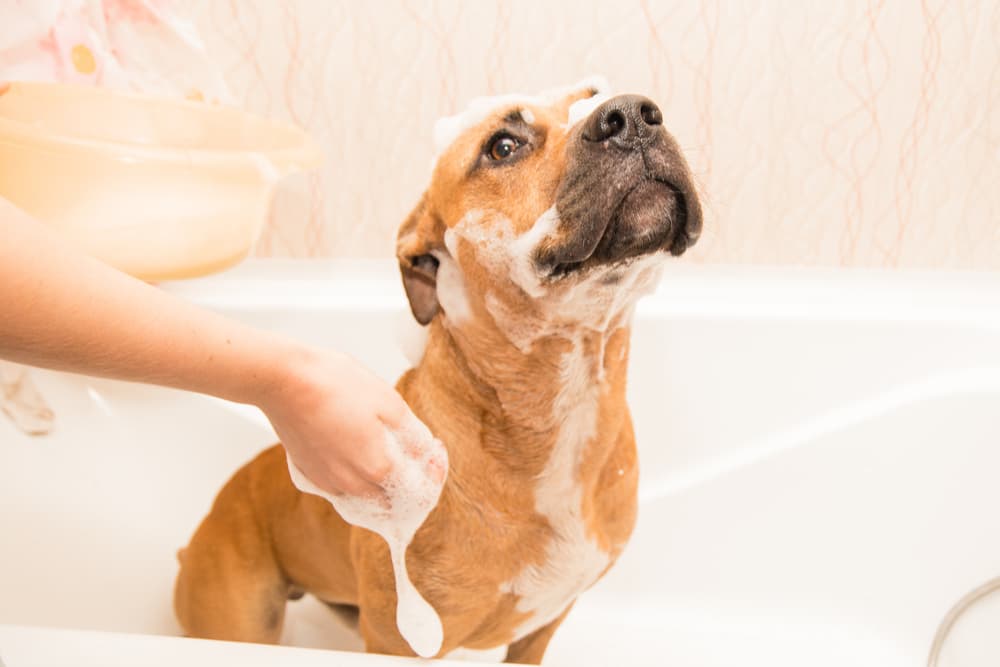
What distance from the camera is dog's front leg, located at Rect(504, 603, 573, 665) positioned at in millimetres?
1233

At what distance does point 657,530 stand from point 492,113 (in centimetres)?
103

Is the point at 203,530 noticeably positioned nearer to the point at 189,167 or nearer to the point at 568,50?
the point at 189,167

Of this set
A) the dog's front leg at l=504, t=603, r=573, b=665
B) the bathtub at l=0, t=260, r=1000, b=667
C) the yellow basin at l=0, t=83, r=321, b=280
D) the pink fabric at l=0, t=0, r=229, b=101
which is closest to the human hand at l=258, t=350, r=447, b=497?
the dog's front leg at l=504, t=603, r=573, b=665

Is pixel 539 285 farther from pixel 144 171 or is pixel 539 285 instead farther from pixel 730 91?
pixel 730 91

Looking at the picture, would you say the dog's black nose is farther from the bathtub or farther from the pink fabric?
the pink fabric

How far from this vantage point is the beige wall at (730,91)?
5.25ft

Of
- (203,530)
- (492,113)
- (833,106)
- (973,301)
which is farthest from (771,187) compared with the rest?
(203,530)

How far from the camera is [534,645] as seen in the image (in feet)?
4.12

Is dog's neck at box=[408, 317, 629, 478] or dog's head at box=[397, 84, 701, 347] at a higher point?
dog's head at box=[397, 84, 701, 347]

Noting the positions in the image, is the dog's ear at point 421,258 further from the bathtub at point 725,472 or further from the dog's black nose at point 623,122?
the bathtub at point 725,472

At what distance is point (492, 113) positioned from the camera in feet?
3.36

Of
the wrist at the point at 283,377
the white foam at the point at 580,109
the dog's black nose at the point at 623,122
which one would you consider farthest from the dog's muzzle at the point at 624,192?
the wrist at the point at 283,377

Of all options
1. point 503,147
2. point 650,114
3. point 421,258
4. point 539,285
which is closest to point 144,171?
point 421,258

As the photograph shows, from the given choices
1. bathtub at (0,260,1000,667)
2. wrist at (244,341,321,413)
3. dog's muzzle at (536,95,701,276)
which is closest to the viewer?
wrist at (244,341,321,413)
